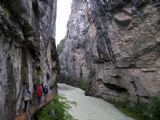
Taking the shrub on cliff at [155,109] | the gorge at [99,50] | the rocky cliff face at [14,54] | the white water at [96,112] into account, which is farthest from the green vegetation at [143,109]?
the rocky cliff face at [14,54]

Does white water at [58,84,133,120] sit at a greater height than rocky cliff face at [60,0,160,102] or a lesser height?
lesser

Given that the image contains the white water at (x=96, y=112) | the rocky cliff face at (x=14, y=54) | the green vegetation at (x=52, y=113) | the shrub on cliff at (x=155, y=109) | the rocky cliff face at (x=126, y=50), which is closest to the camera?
the rocky cliff face at (x=14, y=54)

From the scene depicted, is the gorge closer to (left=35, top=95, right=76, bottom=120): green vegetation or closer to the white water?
(left=35, top=95, right=76, bottom=120): green vegetation

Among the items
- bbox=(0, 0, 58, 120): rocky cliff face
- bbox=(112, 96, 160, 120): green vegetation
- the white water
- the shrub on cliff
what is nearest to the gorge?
bbox=(0, 0, 58, 120): rocky cliff face

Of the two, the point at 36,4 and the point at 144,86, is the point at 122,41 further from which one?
the point at 36,4

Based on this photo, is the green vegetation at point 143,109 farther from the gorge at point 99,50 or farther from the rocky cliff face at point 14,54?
the rocky cliff face at point 14,54

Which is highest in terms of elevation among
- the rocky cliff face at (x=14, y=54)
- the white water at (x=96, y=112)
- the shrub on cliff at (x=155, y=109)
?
the rocky cliff face at (x=14, y=54)

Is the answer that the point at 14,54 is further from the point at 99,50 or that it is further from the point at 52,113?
the point at 99,50

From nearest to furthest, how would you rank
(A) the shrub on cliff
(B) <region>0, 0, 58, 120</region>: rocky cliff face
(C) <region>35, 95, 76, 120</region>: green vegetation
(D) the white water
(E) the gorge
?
1. (B) <region>0, 0, 58, 120</region>: rocky cliff face
2. (E) the gorge
3. (C) <region>35, 95, 76, 120</region>: green vegetation
4. (A) the shrub on cliff
5. (D) the white water

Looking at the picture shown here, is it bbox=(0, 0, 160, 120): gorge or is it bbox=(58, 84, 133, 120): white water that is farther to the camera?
bbox=(58, 84, 133, 120): white water

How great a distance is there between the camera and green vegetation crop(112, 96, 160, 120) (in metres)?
15.0

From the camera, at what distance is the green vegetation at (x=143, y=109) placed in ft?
49.4

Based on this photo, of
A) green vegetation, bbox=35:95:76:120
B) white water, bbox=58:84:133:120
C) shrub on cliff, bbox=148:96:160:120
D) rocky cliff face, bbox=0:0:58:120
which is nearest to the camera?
rocky cliff face, bbox=0:0:58:120

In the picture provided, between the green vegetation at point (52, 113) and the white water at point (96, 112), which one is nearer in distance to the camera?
the green vegetation at point (52, 113)
